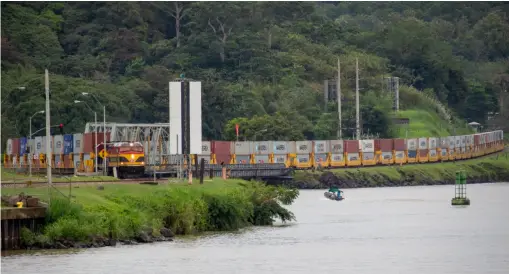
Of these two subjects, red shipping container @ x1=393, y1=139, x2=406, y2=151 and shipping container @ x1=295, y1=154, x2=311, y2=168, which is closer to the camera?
shipping container @ x1=295, y1=154, x2=311, y2=168

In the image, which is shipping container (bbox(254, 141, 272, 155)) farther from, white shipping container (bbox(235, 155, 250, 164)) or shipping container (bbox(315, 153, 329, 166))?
shipping container (bbox(315, 153, 329, 166))

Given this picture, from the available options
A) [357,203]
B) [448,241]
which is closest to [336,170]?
[357,203]

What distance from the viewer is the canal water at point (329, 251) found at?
5722cm

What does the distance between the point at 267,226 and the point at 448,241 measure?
11.8m

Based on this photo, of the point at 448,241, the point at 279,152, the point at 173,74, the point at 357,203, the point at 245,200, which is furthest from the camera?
the point at 173,74

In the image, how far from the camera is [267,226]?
7856 centimetres

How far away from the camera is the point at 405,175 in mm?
157875

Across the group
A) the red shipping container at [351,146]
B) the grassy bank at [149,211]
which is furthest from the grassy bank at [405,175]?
the grassy bank at [149,211]

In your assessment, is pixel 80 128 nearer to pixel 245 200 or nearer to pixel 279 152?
pixel 279 152

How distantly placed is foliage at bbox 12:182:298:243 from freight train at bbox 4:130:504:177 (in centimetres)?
2757

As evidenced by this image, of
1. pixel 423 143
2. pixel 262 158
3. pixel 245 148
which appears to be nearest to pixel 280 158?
pixel 262 158

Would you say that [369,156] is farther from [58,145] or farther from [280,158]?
[58,145]

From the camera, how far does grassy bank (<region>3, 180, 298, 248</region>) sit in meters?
60.2

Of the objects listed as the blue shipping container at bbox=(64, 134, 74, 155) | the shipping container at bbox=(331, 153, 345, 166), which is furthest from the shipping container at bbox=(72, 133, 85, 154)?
the shipping container at bbox=(331, 153, 345, 166)
